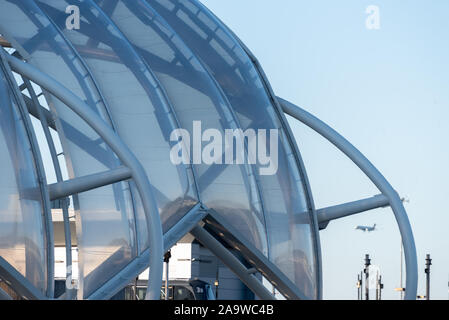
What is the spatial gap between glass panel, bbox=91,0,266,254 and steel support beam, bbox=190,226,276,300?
1.48 metres

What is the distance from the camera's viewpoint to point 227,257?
2742 centimetres

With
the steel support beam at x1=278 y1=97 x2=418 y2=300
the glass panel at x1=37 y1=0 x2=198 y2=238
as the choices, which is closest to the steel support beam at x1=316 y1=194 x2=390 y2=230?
the steel support beam at x1=278 y1=97 x2=418 y2=300

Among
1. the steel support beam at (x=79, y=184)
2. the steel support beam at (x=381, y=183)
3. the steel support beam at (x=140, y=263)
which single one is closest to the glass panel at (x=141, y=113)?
the steel support beam at (x=140, y=263)

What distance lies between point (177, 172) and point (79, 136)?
3.80 meters

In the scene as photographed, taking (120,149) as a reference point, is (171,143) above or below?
above

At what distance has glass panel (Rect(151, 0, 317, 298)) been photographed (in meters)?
26.0

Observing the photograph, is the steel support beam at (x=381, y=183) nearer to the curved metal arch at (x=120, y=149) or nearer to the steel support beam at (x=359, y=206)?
the steel support beam at (x=359, y=206)

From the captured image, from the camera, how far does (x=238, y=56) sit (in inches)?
1024

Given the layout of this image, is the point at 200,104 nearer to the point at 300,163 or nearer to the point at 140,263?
the point at 300,163

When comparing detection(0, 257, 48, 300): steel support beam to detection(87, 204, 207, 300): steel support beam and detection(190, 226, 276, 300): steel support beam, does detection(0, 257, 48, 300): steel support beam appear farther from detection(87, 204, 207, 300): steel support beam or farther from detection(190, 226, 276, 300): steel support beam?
detection(190, 226, 276, 300): steel support beam

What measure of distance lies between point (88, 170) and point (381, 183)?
7.68 metres

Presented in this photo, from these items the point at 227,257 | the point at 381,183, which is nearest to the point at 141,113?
the point at 227,257
